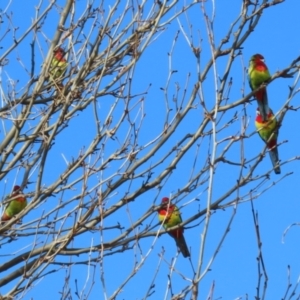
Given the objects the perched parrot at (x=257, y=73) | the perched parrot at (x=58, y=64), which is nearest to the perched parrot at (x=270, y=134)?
the perched parrot at (x=257, y=73)

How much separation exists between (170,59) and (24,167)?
3.71ft

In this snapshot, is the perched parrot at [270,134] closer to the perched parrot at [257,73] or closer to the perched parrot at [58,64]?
the perched parrot at [257,73]

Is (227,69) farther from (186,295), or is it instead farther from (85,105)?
(186,295)

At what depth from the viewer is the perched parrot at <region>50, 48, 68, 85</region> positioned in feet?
16.7

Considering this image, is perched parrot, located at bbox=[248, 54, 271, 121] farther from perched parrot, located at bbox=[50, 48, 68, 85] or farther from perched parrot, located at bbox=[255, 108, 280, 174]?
perched parrot, located at bbox=[50, 48, 68, 85]

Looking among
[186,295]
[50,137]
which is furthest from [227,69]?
[186,295]

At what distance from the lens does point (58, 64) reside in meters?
5.21

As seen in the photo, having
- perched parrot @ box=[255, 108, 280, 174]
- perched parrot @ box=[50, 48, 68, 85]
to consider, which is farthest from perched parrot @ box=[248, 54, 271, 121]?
perched parrot @ box=[50, 48, 68, 85]

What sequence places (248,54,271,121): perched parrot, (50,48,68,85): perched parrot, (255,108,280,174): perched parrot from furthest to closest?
(248,54,271,121): perched parrot → (255,108,280,174): perched parrot → (50,48,68,85): perched parrot

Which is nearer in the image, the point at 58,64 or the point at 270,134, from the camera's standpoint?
the point at 58,64

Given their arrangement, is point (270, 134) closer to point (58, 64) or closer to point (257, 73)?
point (257, 73)

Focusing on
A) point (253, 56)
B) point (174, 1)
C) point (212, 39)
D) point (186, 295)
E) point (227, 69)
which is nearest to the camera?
point (186, 295)

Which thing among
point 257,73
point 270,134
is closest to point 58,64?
point 270,134

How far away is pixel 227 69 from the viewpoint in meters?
4.53
